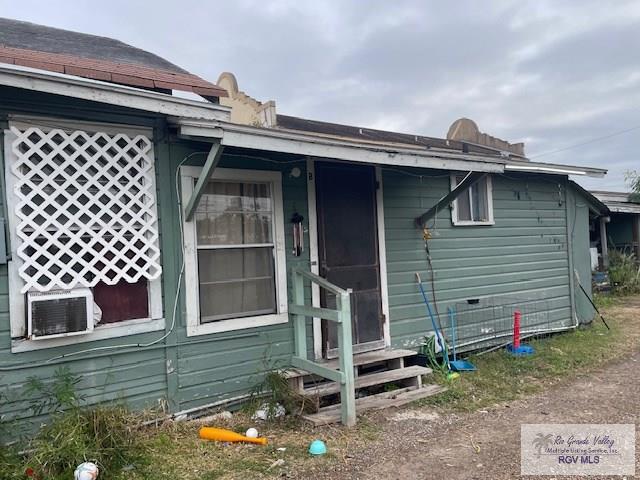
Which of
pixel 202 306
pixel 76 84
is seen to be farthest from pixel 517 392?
pixel 76 84

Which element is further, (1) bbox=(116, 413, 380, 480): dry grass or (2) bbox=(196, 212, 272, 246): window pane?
(2) bbox=(196, 212, 272, 246): window pane

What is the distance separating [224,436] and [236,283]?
136 centimetres

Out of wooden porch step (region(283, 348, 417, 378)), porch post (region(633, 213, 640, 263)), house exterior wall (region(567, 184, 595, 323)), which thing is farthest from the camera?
porch post (region(633, 213, 640, 263))

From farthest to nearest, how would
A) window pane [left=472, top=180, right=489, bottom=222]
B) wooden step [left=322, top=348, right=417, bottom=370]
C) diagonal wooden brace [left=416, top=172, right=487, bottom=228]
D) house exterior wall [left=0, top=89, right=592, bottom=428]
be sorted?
window pane [left=472, top=180, right=489, bottom=222], diagonal wooden brace [left=416, top=172, right=487, bottom=228], wooden step [left=322, top=348, right=417, bottom=370], house exterior wall [left=0, top=89, right=592, bottom=428]

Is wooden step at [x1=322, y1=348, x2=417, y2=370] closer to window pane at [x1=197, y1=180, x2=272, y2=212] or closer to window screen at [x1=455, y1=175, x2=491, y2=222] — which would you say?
window pane at [x1=197, y1=180, x2=272, y2=212]

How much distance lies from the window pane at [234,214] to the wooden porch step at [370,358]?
4.17 ft

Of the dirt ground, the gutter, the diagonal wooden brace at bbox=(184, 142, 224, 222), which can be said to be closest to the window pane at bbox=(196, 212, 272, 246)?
Answer: the diagonal wooden brace at bbox=(184, 142, 224, 222)

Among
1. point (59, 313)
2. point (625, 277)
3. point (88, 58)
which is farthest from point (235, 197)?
point (625, 277)

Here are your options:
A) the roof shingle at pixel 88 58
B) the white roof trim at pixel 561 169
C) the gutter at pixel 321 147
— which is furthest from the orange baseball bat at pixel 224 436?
the white roof trim at pixel 561 169

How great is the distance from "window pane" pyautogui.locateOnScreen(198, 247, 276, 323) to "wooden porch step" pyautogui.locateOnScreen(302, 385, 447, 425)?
106 centimetres

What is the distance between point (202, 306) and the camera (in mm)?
→ 4367

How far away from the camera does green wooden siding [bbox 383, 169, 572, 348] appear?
5.80 metres

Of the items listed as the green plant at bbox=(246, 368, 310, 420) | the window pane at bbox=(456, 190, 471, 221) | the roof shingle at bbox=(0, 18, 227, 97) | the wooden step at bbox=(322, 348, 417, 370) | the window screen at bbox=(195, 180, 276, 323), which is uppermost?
the roof shingle at bbox=(0, 18, 227, 97)

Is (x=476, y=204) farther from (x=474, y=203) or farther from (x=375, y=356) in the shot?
(x=375, y=356)
